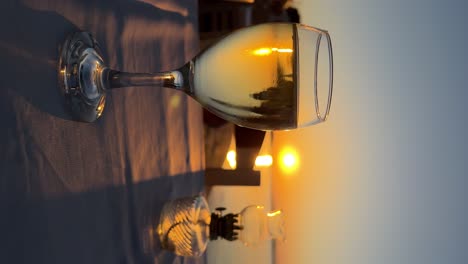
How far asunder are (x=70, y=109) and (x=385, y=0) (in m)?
1.60

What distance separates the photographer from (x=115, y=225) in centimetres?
66

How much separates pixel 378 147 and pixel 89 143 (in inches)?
59.0

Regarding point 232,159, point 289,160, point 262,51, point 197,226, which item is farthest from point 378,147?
point 262,51

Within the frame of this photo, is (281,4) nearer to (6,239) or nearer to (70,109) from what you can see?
(70,109)

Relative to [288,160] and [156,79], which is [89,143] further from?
[288,160]

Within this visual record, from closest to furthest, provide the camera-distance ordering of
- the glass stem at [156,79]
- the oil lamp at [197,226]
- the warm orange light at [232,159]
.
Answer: the glass stem at [156,79] → the oil lamp at [197,226] → the warm orange light at [232,159]

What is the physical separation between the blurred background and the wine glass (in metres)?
0.89

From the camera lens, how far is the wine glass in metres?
0.53

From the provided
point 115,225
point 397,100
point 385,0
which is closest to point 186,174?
point 115,225

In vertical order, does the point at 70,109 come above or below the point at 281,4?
below

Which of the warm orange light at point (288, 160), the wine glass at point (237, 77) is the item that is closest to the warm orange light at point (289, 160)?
the warm orange light at point (288, 160)

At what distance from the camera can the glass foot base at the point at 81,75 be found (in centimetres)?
50

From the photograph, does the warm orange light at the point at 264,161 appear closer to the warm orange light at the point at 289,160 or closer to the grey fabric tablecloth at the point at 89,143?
the warm orange light at the point at 289,160

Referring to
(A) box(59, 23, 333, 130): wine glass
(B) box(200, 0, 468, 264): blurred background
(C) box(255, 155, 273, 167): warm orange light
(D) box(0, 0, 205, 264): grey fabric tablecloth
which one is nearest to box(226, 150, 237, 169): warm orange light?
(B) box(200, 0, 468, 264): blurred background
